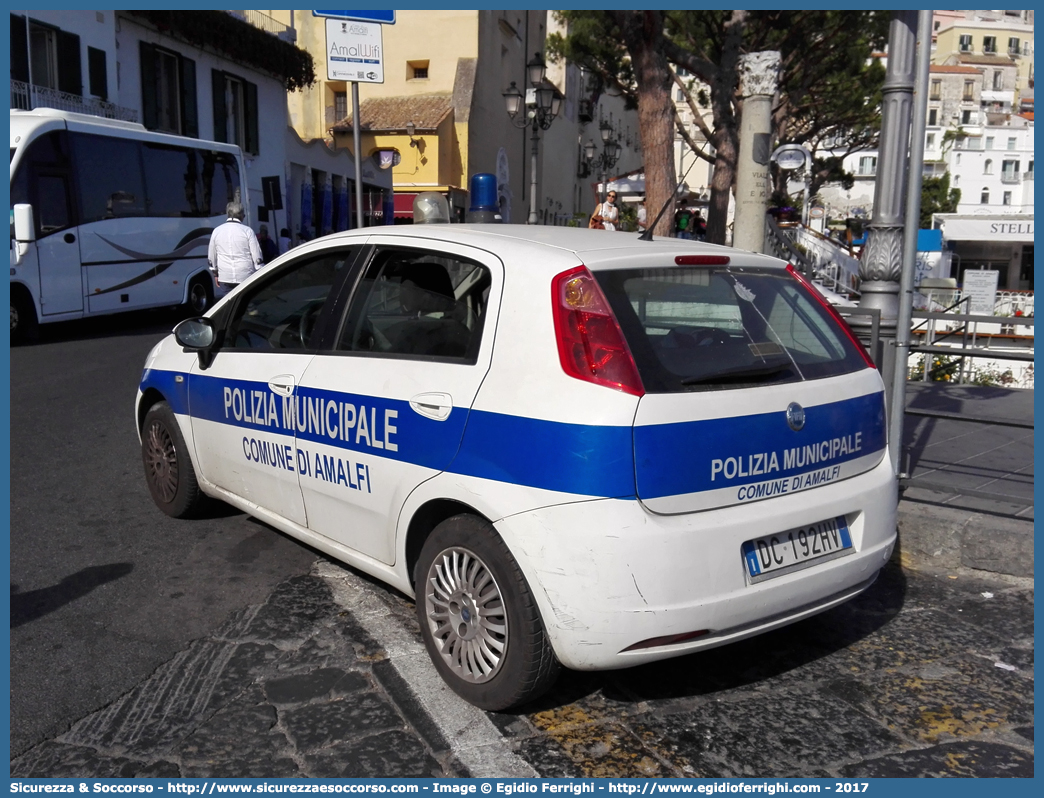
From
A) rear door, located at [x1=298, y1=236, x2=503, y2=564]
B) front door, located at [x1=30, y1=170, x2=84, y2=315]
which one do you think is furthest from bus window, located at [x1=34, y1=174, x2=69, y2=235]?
rear door, located at [x1=298, y1=236, x2=503, y2=564]

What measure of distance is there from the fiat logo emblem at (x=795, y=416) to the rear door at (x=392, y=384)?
104 centimetres

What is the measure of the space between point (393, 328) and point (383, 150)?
32481mm

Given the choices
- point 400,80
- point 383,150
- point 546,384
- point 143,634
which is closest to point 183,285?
point 143,634

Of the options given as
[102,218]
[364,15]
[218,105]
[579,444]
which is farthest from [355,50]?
[218,105]

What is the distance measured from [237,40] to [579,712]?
26935 millimetres

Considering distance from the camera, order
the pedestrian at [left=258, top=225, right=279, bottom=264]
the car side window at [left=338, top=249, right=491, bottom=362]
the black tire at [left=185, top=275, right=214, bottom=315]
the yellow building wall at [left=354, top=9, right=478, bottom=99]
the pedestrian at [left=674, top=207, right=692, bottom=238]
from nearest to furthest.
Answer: the car side window at [left=338, top=249, right=491, bottom=362]
the pedestrian at [left=674, top=207, right=692, bottom=238]
the black tire at [left=185, top=275, right=214, bottom=315]
the pedestrian at [left=258, top=225, right=279, bottom=264]
the yellow building wall at [left=354, top=9, right=478, bottom=99]

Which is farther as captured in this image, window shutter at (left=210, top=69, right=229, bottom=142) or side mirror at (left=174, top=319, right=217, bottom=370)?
window shutter at (left=210, top=69, right=229, bottom=142)

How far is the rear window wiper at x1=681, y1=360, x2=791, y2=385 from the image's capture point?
3.15 m

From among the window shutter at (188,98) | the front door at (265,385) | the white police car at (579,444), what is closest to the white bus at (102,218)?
the window shutter at (188,98)

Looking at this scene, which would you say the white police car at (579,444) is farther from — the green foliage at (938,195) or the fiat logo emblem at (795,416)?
the green foliage at (938,195)

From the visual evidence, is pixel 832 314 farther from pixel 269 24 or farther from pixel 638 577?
pixel 269 24

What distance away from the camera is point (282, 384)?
420 centimetres

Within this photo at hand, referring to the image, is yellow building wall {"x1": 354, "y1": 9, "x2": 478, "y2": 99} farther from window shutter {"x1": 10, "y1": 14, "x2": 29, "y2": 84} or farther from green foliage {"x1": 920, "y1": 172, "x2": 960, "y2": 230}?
green foliage {"x1": 920, "y1": 172, "x2": 960, "y2": 230}

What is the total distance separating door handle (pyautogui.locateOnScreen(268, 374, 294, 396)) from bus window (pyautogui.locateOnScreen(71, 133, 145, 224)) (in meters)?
11.1
